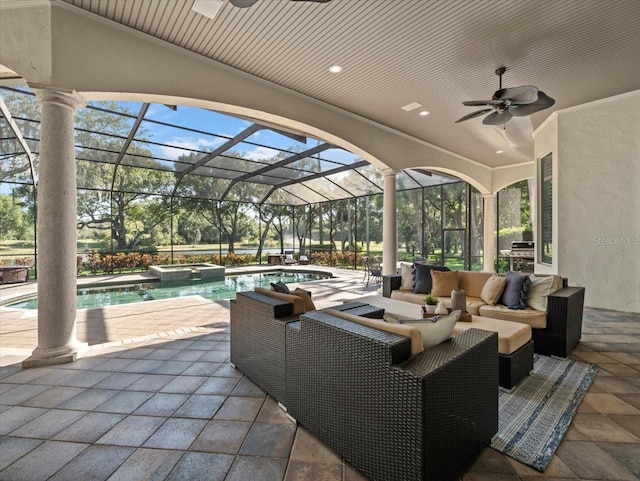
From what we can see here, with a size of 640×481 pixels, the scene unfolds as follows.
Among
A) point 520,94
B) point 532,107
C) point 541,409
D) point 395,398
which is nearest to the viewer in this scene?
point 395,398

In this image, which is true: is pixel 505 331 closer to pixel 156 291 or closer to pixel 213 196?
pixel 156 291

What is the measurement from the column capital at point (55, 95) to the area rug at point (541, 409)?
4.78 meters

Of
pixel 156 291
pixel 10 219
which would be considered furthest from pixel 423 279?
pixel 10 219

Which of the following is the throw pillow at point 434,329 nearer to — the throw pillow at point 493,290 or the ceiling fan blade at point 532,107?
the throw pillow at point 493,290

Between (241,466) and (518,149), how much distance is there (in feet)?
30.3

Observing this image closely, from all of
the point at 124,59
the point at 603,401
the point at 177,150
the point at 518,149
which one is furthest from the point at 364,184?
the point at 603,401

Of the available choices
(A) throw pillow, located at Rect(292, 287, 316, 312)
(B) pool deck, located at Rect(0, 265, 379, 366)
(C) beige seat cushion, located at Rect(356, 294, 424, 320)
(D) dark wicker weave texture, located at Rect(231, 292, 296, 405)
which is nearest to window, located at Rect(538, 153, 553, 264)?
(B) pool deck, located at Rect(0, 265, 379, 366)

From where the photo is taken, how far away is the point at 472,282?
15.1 ft

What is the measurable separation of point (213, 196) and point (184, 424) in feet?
40.5

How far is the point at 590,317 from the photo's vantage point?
5.00 m

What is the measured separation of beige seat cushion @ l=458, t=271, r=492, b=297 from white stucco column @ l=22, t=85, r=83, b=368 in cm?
505

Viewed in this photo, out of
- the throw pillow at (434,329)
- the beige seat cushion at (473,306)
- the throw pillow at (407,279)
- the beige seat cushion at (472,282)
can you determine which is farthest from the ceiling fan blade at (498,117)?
the throw pillow at (434,329)

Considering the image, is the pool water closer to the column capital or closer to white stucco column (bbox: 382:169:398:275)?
white stucco column (bbox: 382:169:398:275)

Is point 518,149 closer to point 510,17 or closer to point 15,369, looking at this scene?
point 510,17
